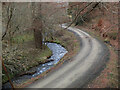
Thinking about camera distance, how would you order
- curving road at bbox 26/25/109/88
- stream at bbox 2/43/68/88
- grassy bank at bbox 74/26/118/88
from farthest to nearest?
stream at bbox 2/43/68/88
curving road at bbox 26/25/109/88
grassy bank at bbox 74/26/118/88

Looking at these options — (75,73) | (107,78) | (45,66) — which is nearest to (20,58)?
(45,66)

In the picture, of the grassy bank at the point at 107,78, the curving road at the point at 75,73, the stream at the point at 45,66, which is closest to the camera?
the grassy bank at the point at 107,78

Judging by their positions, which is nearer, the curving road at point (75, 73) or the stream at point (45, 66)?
the curving road at point (75, 73)

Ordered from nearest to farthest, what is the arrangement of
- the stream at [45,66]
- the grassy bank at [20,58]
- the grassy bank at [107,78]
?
the grassy bank at [107,78], the stream at [45,66], the grassy bank at [20,58]

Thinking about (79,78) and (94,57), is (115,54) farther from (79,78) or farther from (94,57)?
(79,78)

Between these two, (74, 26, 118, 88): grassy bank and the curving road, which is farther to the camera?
the curving road

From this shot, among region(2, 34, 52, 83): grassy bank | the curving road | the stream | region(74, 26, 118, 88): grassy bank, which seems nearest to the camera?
region(74, 26, 118, 88): grassy bank

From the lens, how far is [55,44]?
65.0 ft


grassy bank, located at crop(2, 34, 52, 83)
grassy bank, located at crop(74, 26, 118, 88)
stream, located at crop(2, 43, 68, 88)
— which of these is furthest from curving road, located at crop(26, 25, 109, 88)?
grassy bank, located at crop(2, 34, 52, 83)

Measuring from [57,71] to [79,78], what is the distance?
2.17 metres

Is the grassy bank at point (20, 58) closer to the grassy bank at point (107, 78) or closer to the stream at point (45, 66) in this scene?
the stream at point (45, 66)

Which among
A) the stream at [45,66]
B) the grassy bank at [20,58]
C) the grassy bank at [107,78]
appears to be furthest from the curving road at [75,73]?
the grassy bank at [20,58]

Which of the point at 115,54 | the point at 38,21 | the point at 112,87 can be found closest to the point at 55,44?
the point at 38,21

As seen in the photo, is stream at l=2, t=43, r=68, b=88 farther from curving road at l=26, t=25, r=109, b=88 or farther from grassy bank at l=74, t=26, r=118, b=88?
grassy bank at l=74, t=26, r=118, b=88
